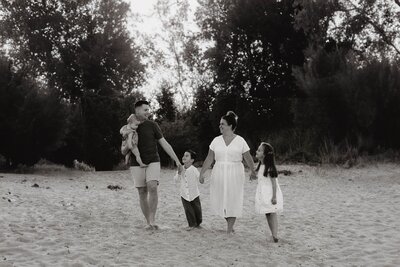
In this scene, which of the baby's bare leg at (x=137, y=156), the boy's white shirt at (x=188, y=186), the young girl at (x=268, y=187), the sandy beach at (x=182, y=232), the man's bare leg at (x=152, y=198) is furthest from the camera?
the boy's white shirt at (x=188, y=186)

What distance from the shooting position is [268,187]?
730cm

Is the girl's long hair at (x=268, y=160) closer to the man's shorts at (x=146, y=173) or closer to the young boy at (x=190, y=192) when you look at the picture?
the young boy at (x=190, y=192)

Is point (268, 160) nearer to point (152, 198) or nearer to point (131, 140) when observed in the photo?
point (152, 198)

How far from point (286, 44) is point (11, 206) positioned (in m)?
21.1

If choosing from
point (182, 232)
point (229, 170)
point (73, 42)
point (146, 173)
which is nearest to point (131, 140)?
point (146, 173)

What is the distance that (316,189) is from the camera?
47.4 ft

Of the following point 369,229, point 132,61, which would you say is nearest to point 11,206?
point 369,229

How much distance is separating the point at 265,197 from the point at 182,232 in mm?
1437

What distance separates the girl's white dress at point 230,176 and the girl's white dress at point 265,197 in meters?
0.30

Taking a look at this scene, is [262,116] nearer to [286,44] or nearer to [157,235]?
[286,44]

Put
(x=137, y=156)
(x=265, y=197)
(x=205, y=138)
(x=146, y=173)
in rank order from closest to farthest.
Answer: (x=265, y=197), (x=137, y=156), (x=146, y=173), (x=205, y=138)

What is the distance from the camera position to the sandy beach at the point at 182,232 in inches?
247

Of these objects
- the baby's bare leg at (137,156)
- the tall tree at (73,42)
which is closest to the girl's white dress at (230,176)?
the baby's bare leg at (137,156)

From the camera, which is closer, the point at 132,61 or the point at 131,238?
the point at 131,238
